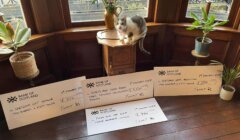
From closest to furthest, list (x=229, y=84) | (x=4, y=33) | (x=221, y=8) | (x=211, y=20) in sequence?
(x=4, y=33) → (x=211, y=20) → (x=229, y=84) → (x=221, y=8)

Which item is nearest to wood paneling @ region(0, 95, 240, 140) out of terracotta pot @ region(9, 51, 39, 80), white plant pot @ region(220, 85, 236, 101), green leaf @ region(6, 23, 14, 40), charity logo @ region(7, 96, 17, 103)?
white plant pot @ region(220, 85, 236, 101)

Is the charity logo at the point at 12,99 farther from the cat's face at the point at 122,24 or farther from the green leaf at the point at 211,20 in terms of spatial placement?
the green leaf at the point at 211,20

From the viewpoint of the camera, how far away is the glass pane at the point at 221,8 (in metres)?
1.49

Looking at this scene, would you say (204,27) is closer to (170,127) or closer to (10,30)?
(170,127)

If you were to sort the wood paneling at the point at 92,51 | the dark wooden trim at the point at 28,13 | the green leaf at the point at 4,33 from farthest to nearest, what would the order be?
the wood paneling at the point at 92,51, the dark wooden trim at the point at 28,13, the green leaf at the point at 4,33

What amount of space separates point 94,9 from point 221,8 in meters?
1.11

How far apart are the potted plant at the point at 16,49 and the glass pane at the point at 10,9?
217mm

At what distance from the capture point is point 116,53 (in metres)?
1.25

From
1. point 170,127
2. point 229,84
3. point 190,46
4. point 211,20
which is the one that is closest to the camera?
point 170,127

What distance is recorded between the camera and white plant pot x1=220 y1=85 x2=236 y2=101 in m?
1.37

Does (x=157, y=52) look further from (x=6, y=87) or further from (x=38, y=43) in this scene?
(x=6, y=87)

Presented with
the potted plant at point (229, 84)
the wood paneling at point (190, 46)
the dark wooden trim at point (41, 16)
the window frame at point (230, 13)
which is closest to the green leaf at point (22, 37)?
the dark wooden trim at point (41, 16)

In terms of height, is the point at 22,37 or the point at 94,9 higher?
the point at 94,9

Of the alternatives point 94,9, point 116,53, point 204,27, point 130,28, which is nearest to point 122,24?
point 130,28
